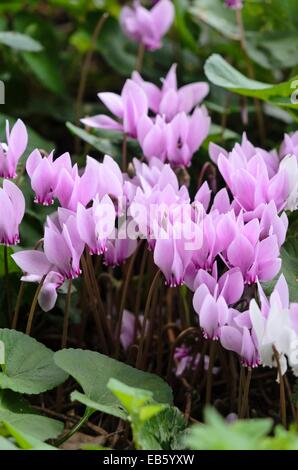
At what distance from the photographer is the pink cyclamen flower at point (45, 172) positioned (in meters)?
1.33

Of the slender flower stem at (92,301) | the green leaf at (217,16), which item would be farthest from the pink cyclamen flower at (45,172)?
the green leaf at (217,16)

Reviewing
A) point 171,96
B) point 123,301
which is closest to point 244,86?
point 171,96

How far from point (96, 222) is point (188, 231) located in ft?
0.44

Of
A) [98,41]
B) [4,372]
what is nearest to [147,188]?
[4,372]

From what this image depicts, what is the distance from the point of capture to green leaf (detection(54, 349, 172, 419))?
4.07 feet

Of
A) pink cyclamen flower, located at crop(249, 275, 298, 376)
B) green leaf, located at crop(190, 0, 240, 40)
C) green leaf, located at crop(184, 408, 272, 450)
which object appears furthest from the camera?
green leaf, located at crop(190, 0, 240, 40)

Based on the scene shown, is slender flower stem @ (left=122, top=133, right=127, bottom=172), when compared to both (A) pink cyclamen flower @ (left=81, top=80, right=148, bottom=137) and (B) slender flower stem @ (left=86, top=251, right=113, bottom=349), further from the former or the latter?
(B) slender flower stem @ (left=86, top=251, right=113, bottom=349)

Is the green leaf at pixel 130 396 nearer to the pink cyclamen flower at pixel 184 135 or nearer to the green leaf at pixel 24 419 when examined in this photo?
the green leaf at pixel 24 419

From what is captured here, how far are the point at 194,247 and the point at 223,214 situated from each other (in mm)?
65

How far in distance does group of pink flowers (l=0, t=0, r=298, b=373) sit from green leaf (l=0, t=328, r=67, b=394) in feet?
0.31

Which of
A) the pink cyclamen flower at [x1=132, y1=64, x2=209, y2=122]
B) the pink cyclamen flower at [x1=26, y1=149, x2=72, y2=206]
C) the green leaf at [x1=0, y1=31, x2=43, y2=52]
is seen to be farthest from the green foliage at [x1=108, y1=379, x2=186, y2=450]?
the green leaf at [x1=0, y1=31, x2=43, y2=52]

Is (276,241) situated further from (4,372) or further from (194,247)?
(4,372)

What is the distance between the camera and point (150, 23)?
2.03 metres

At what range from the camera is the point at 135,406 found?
1.05 metres
